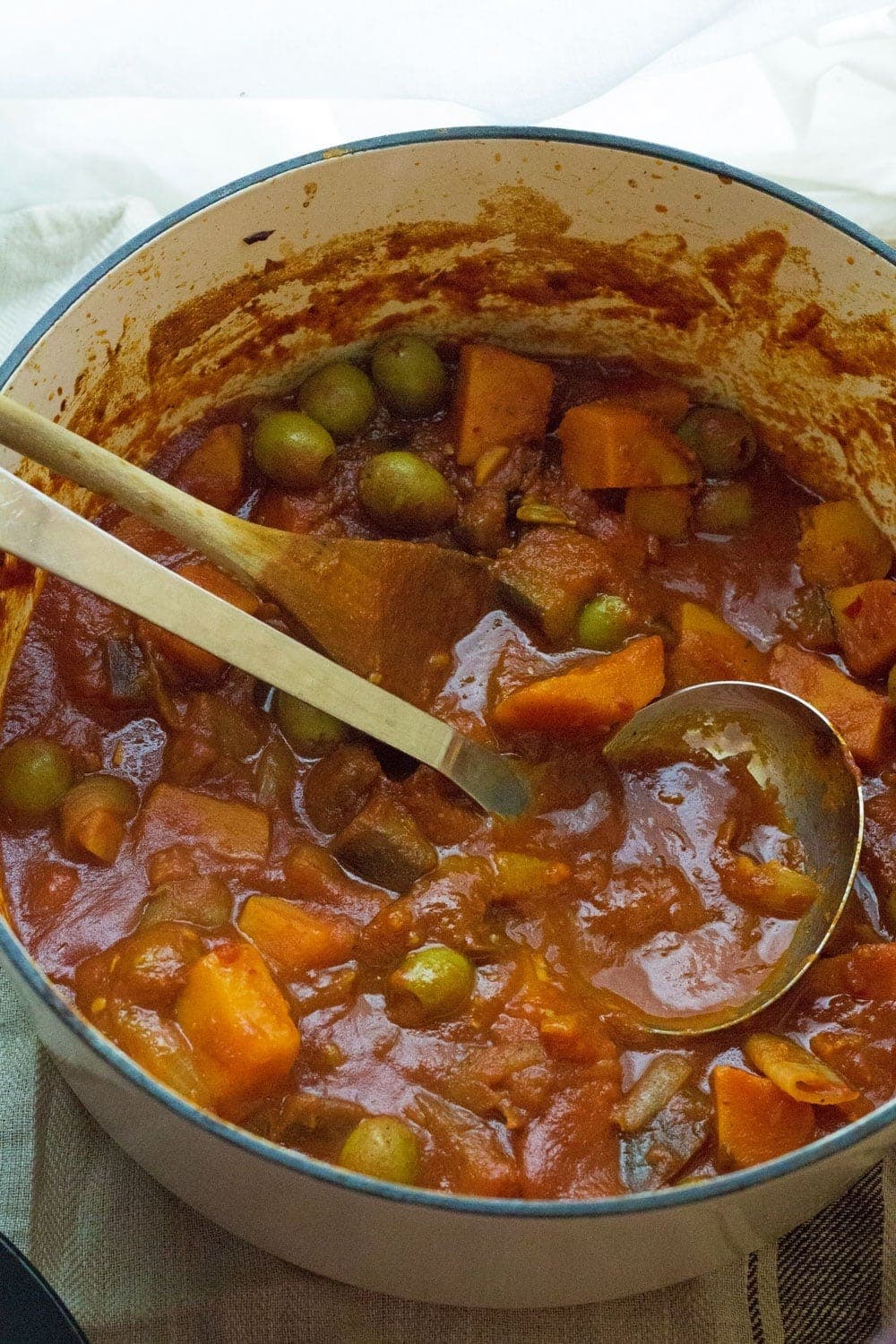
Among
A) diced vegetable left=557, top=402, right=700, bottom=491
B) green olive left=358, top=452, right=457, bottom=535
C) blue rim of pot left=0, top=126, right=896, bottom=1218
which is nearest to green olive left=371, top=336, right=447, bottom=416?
green olive left=358, top=452, right=457, bottom=535

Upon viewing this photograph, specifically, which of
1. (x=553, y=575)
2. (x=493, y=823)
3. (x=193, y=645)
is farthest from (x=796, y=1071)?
(x=193, y=645)

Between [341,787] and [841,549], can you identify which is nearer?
[341,787]

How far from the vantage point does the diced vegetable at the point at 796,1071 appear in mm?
2361

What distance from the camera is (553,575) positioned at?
9.27 ft

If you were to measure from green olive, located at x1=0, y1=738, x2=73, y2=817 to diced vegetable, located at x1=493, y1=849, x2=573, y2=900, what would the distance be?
780 millimetres

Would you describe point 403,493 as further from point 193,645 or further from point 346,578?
point 193,645

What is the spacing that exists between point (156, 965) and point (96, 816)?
302 mm

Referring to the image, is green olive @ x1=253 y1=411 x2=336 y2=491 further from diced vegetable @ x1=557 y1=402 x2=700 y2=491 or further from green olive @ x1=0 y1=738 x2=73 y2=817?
green olive @ x1=0 y1=738 x2=73 y2=817

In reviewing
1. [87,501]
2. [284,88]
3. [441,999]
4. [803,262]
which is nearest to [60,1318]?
[441,999]

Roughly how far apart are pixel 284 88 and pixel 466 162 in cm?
76

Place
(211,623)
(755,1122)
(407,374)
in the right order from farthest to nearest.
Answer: (407,374) → (755,1122) → (211,623)

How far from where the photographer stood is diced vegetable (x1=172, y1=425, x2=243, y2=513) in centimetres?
287

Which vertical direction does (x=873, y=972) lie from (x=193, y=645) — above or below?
below

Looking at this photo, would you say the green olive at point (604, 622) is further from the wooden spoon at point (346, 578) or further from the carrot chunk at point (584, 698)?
the wooden spoon at point (346, 578)
